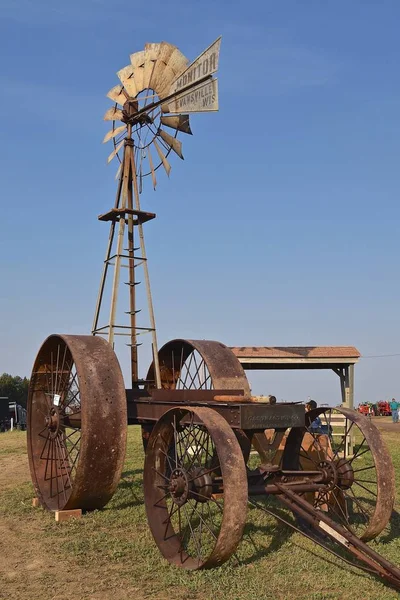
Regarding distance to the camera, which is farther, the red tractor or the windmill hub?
the red tractor

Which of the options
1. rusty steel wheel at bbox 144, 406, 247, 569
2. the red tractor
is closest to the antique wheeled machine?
rusty steel wheel at bbox 144, 406, 247, 569

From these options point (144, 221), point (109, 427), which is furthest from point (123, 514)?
point (144, 221)

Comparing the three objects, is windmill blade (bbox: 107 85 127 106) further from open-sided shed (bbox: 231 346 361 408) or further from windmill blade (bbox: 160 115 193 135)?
open-sided shed (bbox: 231 346 361 408)

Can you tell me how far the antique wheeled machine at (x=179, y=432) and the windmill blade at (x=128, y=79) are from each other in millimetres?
21

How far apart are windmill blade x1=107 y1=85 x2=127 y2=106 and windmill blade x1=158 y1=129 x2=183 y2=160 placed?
3.07ft

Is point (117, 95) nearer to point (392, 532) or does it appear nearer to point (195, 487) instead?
point (195, 487)

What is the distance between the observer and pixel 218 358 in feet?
32.0

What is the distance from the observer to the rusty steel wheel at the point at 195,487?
19.5ft

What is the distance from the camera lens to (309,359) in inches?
619

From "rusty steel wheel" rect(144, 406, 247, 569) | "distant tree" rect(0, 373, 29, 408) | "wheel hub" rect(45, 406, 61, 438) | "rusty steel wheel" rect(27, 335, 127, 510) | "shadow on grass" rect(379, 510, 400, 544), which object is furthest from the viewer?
"distant tree" rect(0, 373, 29, 408)

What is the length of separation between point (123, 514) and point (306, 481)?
2867 millimetres

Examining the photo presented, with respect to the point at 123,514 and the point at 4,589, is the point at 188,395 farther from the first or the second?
the point at 4,589

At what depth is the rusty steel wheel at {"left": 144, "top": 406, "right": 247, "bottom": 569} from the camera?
19.5 feet

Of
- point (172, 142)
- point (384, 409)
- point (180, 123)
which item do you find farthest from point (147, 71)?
point (384, 409)
